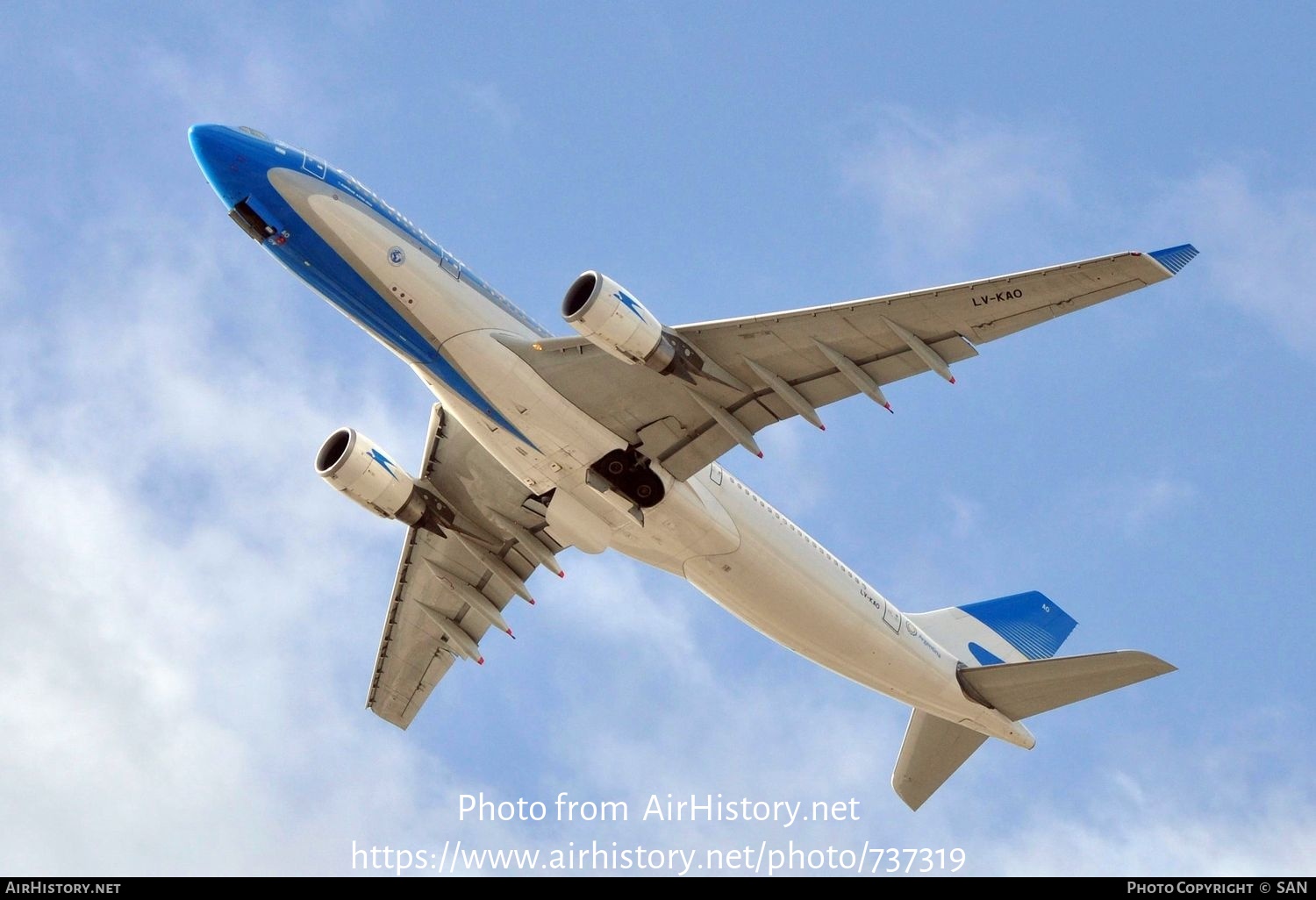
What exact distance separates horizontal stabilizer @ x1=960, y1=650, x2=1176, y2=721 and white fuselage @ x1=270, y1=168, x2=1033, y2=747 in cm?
40

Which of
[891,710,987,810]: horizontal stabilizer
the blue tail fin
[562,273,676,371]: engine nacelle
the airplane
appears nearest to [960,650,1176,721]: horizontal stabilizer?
the airplane

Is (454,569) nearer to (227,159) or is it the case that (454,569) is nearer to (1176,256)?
(227,159)

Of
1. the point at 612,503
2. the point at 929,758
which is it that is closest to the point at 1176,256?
the point at 612,503

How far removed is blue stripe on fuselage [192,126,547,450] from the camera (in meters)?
28.5

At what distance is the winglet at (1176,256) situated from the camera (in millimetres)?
23516

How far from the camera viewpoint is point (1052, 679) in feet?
110

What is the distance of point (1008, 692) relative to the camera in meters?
34.3

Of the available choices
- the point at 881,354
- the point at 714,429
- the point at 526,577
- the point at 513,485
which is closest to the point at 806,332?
the point at 881,354

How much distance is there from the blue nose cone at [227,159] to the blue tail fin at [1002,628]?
64.0ft

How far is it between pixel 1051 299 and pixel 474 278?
1201 centimetres

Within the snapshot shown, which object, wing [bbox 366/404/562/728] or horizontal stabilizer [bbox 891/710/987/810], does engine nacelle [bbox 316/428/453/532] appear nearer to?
wing [bbox 366/404/562/728]

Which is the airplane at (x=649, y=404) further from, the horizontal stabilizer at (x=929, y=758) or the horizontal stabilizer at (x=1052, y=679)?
the horizontal stabilizer at (x=929, y=758)
